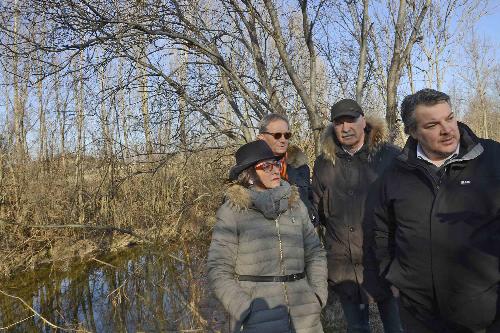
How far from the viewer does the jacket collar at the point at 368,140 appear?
302 centimetres

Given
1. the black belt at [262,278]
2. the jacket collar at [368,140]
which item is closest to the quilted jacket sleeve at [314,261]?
the black belt at [262,278]

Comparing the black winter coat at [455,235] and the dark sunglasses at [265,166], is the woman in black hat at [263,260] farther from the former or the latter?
the black winter coat at [455,235]

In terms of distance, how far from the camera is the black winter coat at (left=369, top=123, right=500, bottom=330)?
6.36 ft

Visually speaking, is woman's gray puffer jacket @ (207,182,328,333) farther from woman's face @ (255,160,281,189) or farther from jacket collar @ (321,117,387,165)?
jacket collar @ (321,117,387,165)

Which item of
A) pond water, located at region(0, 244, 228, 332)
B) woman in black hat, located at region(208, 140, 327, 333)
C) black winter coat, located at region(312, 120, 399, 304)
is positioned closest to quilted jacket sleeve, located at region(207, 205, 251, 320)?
woman in black hat, located at region(208, 140, 327, 333)

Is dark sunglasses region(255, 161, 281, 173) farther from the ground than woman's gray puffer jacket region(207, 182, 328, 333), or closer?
farther from the ground

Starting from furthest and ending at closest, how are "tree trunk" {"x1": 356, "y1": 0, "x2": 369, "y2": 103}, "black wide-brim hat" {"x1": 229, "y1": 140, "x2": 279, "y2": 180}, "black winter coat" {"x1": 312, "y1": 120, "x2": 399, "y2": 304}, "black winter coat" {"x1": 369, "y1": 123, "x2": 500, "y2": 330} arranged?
1. "tree trunk" {"x1": 356, "y1": 0, "x2": 369, "y2": 103}
2. "black winter coat" {"x1": 312, "y1": 120, "x2": 399, "y2": 304}
3. "black wide-brim hat" {"x1": 229, "y1": 140, "x2": 279, "y2": 180}
4. "black winter coat" {"x1": 369, "y1": 123, "x2": 500, "y2": 330}

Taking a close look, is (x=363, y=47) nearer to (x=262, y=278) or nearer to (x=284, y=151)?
(x=284, y=151)

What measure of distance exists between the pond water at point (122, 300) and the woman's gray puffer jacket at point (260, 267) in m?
1.82

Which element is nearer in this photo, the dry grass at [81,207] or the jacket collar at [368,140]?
the jacket collar at [368,140]

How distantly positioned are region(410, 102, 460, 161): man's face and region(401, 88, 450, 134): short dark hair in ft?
0.07

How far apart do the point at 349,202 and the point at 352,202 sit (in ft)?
0.06

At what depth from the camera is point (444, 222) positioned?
1.99 m

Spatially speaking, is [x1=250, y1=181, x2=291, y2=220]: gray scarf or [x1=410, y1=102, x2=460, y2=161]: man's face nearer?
[x1=410, y1=102, x2=460, y2=161]: man's face
